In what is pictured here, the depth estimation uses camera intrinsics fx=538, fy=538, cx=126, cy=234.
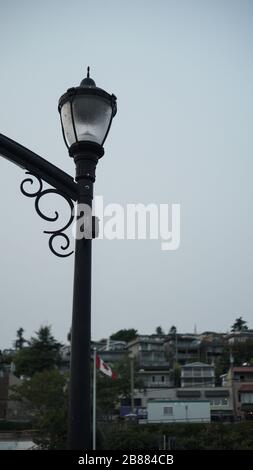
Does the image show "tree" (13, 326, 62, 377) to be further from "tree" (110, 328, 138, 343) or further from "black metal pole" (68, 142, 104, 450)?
"black metal pole" (68, 142, 104, 450)

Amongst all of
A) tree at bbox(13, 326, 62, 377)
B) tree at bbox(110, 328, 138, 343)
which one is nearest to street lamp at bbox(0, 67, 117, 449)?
tree at bbox(13, 326, 62, 377)

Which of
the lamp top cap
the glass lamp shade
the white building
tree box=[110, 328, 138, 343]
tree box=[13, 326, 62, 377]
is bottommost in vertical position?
the white building

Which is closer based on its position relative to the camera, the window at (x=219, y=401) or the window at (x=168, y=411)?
the window at (x=168, y=411)

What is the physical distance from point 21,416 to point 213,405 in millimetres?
21400

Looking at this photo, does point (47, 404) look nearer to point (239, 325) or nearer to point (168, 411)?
point (168, 411)

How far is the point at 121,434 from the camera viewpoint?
114 ft

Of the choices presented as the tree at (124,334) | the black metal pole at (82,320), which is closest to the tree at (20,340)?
the tree at (124,334)

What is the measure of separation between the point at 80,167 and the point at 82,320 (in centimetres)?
114

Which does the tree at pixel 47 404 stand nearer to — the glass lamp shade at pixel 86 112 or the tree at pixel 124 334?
the glass lamp shade at pixel 86 112

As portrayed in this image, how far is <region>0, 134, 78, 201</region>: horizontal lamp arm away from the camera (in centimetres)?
371

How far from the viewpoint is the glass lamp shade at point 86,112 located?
3818mm

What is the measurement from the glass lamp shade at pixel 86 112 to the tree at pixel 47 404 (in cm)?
2617

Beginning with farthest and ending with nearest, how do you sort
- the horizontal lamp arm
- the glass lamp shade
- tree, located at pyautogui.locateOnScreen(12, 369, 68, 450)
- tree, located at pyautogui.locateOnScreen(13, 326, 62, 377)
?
tree, located at pyautogui.locateOnScreen(13, 326, 62, 377) < tree, located at pyautogui.locateOnScreen(12, 369, 68, 450) < the glass lamp shade < the horizontal lamp arm
